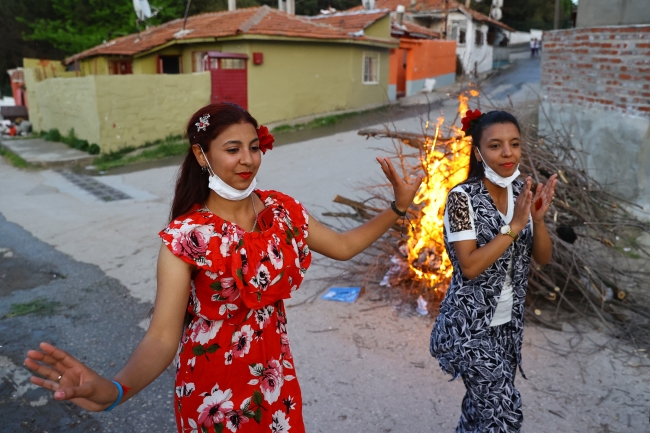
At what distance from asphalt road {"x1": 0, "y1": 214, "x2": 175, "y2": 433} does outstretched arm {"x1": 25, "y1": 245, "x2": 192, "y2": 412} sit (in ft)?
5.54

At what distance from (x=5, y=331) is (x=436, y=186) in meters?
3.81

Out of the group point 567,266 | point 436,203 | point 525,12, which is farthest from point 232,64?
point 525,12

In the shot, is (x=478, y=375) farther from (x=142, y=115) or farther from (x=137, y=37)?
(x=137, y=37)

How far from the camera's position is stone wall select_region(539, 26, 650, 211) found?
22.6 feet

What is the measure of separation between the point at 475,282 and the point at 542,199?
1.56 feet

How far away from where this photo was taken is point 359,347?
14.0 feet

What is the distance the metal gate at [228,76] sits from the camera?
16766 millimetres

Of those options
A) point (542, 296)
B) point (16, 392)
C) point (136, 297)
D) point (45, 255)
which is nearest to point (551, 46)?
point (542, 296)

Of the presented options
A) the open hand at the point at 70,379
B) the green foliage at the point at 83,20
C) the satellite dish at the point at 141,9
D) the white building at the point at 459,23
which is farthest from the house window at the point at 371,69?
the open hand at the point at 70,379

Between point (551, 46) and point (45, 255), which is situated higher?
point (551, 46)

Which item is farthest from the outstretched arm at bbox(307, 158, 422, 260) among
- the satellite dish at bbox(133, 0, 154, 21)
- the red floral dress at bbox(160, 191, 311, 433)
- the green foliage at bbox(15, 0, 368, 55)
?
the green foliage at bbox(15, 0, 368, 55)

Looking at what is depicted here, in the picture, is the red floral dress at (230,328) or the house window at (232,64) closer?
the red floral dress at (230,328)

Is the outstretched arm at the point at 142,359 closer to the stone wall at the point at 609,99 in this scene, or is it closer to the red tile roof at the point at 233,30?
the stone wall at the point at 609,99

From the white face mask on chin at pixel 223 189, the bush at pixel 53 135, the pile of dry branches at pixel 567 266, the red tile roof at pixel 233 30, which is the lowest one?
the bush at pixel 53 135
